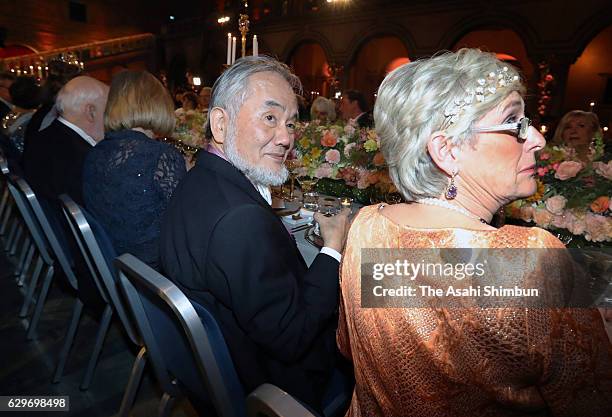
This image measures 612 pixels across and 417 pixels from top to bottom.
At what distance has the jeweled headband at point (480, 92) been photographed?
A: 92cm

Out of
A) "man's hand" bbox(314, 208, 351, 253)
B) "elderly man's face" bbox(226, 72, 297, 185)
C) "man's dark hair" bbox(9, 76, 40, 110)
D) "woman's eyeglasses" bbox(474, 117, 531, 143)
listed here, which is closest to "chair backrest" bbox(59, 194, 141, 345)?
"elderly man's face" bbox(226, 72, 297, 185)

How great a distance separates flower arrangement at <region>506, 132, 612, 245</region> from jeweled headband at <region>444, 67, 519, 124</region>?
1.15 m

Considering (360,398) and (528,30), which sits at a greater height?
(528,30)

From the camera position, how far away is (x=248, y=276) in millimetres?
1098

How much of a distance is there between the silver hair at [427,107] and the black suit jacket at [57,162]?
6.83ft

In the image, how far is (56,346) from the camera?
105 inches

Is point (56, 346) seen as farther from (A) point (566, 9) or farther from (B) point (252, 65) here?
(A) point (566, 9)

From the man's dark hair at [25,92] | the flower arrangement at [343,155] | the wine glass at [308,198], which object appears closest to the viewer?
the wine glass at [308,198]

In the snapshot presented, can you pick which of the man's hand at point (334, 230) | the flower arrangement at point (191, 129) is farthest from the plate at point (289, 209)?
the flower arrangement at point (191, 129)

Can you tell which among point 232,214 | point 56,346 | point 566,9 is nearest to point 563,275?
point 232,214

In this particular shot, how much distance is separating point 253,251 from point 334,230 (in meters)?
0.38

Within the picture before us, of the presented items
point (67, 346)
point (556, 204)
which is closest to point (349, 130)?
point (556, 204)

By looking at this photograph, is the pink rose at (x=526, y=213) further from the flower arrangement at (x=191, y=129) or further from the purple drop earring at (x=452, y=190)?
the flower arrangement at (x=191, y=129)

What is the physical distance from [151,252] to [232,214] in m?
1.14
